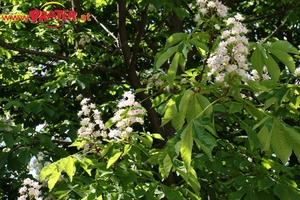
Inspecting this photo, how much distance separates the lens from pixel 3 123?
3012 millimetres

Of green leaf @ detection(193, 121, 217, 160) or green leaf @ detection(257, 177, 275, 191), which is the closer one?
green leaf @ detection(193, 121, 217, 160)

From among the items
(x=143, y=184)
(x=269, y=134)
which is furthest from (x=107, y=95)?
(x=269, y=134)

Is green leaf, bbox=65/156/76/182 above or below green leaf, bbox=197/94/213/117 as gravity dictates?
above

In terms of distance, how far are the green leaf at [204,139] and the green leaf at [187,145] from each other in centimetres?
2

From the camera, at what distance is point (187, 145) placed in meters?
1.50

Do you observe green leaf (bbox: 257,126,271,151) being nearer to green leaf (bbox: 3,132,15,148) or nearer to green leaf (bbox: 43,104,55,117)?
green leaf (bbox: 3,132,15,148)

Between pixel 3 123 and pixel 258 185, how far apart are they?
1.73 meters

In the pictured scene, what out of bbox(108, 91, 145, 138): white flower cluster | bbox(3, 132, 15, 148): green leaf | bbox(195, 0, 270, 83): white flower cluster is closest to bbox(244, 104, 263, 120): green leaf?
bbox(195, 0, 270, 83): white flower cluster

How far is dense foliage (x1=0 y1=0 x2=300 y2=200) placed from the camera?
178 centimetres

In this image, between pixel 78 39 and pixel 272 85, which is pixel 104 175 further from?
pixel 78 39

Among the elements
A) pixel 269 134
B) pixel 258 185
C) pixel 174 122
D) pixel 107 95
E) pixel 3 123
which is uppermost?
pixel 107 95

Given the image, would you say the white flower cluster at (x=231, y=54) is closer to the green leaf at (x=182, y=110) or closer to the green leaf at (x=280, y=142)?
the green leaf at (x=182, y=110)

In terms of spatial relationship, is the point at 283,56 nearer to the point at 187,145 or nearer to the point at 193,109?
the point at 193,109

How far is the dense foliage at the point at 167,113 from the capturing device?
1.78 metres
